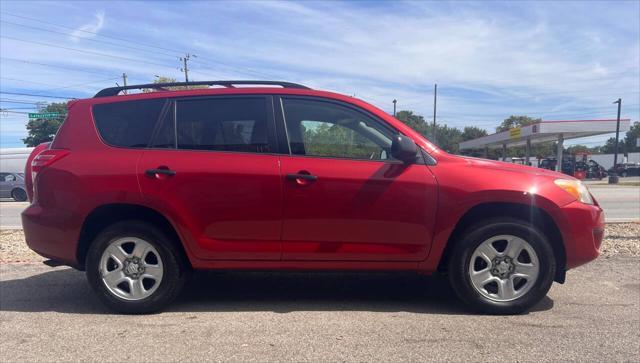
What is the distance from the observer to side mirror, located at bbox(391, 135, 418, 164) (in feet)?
12.4

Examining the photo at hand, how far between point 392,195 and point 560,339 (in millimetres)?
1629

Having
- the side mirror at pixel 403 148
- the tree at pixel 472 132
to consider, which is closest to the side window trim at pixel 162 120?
the side mirror at pixel 403 148

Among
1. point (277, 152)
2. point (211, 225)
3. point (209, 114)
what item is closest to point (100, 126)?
point (209, 114)

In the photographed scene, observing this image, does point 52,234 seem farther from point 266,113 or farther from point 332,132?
point 332,132

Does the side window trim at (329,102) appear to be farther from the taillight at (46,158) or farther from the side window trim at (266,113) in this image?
the taillight at (46,158)

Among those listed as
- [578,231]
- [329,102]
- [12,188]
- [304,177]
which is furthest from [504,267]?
[12,188]

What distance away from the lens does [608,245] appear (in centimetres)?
647

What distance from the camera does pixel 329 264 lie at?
156 inches

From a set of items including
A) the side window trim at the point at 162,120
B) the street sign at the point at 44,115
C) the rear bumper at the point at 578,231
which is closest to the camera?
the rear bumper at the point at 578,231

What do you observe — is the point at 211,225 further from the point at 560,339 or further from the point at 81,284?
the point at 560,339

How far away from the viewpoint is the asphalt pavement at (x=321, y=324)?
3.21 meters

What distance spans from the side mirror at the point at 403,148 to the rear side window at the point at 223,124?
107 cm

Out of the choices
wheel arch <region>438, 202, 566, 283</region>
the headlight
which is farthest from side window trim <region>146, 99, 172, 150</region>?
the headlight

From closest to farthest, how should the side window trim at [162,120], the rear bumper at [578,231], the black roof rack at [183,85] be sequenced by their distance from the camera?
the rear bumper at [578,231], the side window trim at [162,120], the black roof rack at [183,85]
